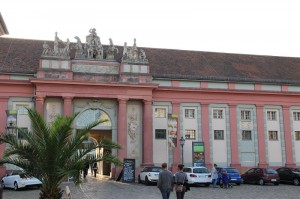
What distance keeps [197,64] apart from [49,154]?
27650 millimetres

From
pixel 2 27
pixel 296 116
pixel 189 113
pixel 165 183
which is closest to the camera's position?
pixel 2 27

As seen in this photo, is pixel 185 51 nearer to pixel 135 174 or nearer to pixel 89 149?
pixel 135 174

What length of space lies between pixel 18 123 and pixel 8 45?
8997 mm

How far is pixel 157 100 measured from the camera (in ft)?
117

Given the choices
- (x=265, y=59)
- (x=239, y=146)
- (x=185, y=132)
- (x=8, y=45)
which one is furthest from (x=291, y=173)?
(x=8, y=45)

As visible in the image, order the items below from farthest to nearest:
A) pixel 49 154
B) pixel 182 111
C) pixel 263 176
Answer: pixel 182 111, pixel 263 176, pixel 49 154

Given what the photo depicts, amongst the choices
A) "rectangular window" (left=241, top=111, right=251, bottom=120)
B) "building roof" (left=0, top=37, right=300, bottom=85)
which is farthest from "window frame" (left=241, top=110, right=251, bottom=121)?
"building roof" (left=0, top=37, right=300, bottom=85)

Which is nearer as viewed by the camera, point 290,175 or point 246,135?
point 290,175

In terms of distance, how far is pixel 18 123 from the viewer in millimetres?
32750

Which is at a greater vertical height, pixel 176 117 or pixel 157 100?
pixel 157 100

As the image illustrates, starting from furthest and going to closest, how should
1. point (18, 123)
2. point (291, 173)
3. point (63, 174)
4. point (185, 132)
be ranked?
point (185, 132), point (18, 123), point (291, 173), point (63, 174)

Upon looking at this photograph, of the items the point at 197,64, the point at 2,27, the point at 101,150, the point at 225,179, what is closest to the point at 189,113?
the point at 197,64

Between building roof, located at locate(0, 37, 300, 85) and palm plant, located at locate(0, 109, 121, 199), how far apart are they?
19.4 meters

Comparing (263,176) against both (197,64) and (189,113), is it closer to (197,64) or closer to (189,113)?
(189,113)
